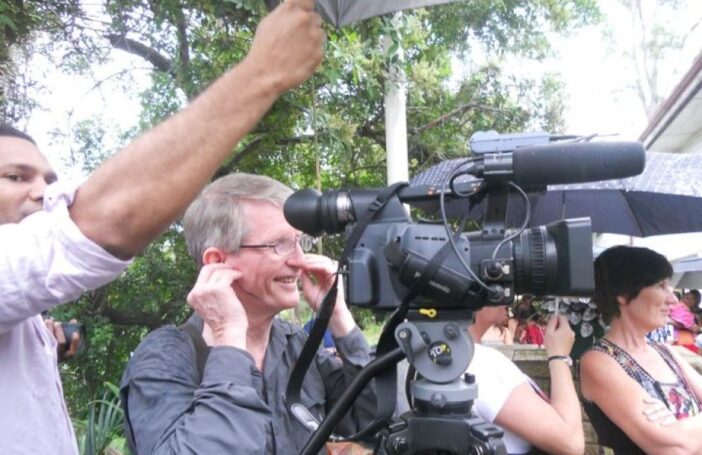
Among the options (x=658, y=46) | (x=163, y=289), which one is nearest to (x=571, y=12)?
(x=163, y=289)

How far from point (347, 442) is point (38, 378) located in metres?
0.76

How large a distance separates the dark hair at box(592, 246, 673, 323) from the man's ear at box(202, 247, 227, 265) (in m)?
1.75

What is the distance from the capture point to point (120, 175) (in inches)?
31.8

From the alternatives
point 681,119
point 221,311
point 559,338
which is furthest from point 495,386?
point 681,119

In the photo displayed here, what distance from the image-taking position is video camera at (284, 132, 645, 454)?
1232mm

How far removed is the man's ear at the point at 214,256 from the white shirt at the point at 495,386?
2.88ft

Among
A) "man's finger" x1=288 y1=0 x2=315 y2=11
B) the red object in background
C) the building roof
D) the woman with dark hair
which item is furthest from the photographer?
the building roof

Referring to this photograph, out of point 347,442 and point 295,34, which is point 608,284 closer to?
point 347,442

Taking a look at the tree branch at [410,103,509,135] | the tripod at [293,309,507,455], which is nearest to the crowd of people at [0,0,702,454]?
the tripod at [293,309,507,455]

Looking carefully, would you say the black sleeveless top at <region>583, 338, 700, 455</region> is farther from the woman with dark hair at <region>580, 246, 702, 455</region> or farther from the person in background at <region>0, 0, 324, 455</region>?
the person in background at <region>0, 0, 324, 455</region>

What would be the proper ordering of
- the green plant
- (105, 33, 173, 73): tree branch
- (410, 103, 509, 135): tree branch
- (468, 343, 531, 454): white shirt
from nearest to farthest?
(468, 343, 531, 454): white shirt < the green plant < (105, 33, 173, 73): tree branch < (410, 103, 509, 135): tree branch

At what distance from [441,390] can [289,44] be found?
0.75m

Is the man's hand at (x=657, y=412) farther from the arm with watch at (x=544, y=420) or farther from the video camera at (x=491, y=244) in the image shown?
the video camera at (x=491, y=244)

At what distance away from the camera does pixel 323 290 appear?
6.11 feet
